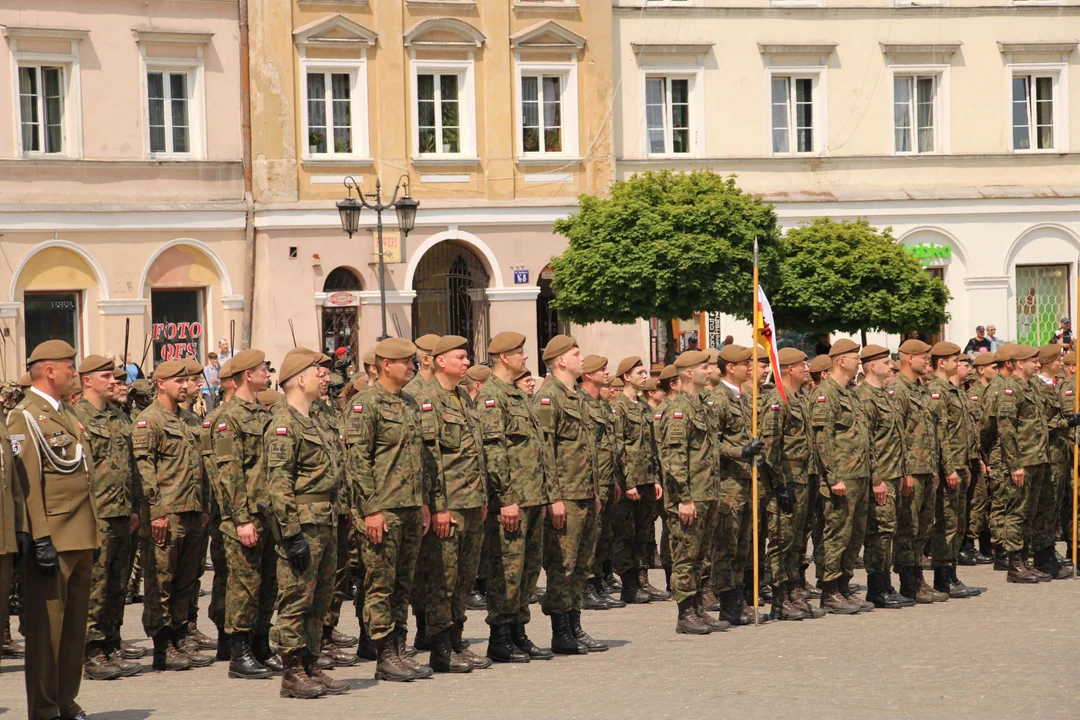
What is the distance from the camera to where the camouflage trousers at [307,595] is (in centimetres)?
1043

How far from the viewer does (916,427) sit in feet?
48.0

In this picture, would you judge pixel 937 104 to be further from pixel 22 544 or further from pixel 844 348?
pixel 22 544

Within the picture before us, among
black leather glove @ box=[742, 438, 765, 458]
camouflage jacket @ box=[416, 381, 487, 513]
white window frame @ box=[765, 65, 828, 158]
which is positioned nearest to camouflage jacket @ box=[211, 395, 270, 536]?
camouflage jacket @ box=[416, 381, 487, 513]

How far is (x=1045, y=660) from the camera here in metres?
11.3

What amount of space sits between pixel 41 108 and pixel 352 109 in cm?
611

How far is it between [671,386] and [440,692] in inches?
258

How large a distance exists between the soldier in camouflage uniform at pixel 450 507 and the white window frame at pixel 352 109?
23.0m

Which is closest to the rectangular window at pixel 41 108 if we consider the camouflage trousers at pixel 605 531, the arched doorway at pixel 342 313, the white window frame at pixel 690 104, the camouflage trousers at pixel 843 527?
the arched doorway at pixel 342 313

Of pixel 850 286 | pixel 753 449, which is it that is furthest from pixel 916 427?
pixel 850 286

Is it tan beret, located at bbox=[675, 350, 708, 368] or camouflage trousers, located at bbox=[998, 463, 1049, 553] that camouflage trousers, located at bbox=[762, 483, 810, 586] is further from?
camouflage trousers, located at bbox=[998, 463, 1049, 553]

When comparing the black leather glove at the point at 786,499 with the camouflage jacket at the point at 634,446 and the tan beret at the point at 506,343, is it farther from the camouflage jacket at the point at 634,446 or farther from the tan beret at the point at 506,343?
the tan beret at the point at 506,343

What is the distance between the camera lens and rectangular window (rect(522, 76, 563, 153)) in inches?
1401

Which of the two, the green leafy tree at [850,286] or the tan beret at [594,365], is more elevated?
the green leafy tree at [850,286]

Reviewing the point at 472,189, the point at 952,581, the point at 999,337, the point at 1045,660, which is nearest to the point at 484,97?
the point at 472,189
